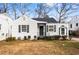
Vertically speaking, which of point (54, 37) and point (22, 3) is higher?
point (22, 3)

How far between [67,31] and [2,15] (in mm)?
844

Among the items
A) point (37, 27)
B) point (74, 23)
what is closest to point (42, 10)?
point (37, 27)

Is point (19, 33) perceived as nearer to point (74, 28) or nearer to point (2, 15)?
point (2, 15)

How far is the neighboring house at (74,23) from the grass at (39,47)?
0.58 feet

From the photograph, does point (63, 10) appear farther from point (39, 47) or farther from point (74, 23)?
point (39, 47)

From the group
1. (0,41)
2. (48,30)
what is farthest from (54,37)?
(0,41)

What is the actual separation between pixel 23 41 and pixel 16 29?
176mm

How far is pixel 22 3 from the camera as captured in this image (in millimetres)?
4449

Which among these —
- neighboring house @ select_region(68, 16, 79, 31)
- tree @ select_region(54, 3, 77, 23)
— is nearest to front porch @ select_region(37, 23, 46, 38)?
tree @ select_region(54, 3, 77, 23)

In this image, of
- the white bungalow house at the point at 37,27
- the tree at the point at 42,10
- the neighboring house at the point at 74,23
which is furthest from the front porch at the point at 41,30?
the neighboring house at the point at 74,23

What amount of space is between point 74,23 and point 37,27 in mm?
469

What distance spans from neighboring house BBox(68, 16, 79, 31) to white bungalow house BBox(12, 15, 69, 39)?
0.17 ft

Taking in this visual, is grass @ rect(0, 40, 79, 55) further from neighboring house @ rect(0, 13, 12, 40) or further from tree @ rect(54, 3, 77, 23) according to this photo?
tree @ rect(54, 3, 77, 23)
